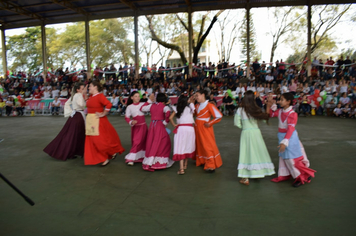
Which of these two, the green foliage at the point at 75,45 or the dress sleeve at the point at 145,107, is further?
the green foliage at the point at 75,45

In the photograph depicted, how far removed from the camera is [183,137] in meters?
5.01

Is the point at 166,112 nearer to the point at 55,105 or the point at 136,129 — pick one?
the point at 136,129

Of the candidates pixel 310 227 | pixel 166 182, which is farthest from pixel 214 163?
pixel 310 227

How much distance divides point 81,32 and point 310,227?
34.8 metres

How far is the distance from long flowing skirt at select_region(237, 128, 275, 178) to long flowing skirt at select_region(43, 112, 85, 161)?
348 cm

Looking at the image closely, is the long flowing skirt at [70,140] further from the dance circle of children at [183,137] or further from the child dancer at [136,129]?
the child dancer at [136,129]

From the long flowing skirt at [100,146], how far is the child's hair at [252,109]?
2748mm

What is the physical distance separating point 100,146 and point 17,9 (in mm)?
17745

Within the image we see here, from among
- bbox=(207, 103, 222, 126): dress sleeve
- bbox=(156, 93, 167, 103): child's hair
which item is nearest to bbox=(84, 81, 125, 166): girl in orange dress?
bbox=(156, 93, 167, 103): child's hair

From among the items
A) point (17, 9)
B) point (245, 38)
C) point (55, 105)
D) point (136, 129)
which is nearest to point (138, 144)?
point (136, 129)

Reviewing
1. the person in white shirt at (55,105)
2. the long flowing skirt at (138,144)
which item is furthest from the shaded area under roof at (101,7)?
the long flowing skirt at (138,144)

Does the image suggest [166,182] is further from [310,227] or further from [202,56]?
[202,56]

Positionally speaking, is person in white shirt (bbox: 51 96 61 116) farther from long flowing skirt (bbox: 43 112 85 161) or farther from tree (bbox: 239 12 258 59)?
tree (bbox: 239 12 258 59)

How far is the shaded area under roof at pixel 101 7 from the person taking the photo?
55.9 ft
